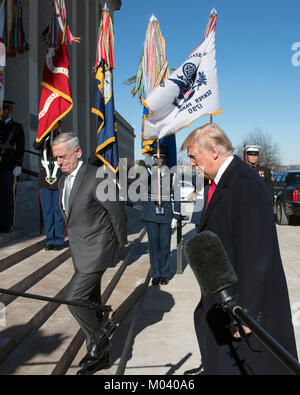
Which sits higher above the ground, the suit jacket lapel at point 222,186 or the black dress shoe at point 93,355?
the suit jacket lapel at point 222,186

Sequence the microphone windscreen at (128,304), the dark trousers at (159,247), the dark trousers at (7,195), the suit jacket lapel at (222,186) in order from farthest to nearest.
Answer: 1. the dark trousers at (159,247)
2. the dark trousers at (7,195)
3. the microphone windscreen at (128,304)
4. the suit jacket lapel at (222,186)

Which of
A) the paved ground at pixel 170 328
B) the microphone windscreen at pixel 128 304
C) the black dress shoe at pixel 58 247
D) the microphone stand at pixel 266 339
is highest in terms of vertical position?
the microphone stand at pixel 266 339

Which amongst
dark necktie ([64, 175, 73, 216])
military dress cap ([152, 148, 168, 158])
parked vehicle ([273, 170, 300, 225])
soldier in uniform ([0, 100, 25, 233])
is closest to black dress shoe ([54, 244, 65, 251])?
soldier in uniform ([0, 100, 25, 233])

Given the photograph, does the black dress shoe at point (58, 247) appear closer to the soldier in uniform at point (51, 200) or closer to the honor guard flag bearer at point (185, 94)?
the soldier in uniform at point (51, 200)

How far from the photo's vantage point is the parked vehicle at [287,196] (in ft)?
44.7

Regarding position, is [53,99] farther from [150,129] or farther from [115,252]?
[115,252]

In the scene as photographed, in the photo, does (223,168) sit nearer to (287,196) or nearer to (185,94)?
(185,94)

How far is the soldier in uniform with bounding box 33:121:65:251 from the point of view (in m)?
6.56

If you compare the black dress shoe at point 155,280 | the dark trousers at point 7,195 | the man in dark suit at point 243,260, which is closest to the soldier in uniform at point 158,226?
the black dress shoe at point 155,280

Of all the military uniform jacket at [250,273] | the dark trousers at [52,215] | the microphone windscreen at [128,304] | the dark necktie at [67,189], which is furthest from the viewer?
the dark trousers at [52,215]

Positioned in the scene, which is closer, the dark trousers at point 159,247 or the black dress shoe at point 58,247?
the black dress shoe at point 58,247

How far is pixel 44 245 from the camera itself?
675 centimetres

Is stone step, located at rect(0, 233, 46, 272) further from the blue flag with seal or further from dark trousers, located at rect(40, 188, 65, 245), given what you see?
the blue flag with seal

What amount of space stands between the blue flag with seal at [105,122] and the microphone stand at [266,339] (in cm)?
541
